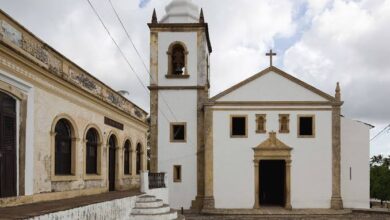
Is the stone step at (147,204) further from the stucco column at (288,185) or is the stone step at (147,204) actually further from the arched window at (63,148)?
the stucco column at (288,185)

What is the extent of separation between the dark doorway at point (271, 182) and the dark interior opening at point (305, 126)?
121 inches

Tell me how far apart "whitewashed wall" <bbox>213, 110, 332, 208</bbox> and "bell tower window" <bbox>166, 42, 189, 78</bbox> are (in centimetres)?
289

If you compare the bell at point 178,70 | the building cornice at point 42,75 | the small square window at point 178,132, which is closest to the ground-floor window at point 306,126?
the small square window at point 178,132

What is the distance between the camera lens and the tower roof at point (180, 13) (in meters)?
25.2

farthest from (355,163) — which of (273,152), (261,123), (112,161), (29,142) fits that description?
(29,142)

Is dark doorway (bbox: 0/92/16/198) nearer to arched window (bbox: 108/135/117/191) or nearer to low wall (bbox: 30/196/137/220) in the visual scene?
low wall (bbox: 30/196/137/220)

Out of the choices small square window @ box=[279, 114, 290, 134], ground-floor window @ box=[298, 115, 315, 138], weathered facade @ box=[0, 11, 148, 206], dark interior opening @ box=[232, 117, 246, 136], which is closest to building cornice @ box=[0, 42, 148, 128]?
weathered facade @ box=[0, 11, 148, 206]

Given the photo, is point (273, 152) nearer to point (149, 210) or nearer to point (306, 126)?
point (306, 126)

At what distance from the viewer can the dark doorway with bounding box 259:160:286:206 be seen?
86.3ft

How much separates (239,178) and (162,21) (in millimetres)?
8922

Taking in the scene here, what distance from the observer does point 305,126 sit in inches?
937

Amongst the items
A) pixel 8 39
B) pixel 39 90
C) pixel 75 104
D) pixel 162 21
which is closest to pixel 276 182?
pixel 162 21

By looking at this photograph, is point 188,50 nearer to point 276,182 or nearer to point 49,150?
point 276,182

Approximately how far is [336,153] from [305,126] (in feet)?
6.26
